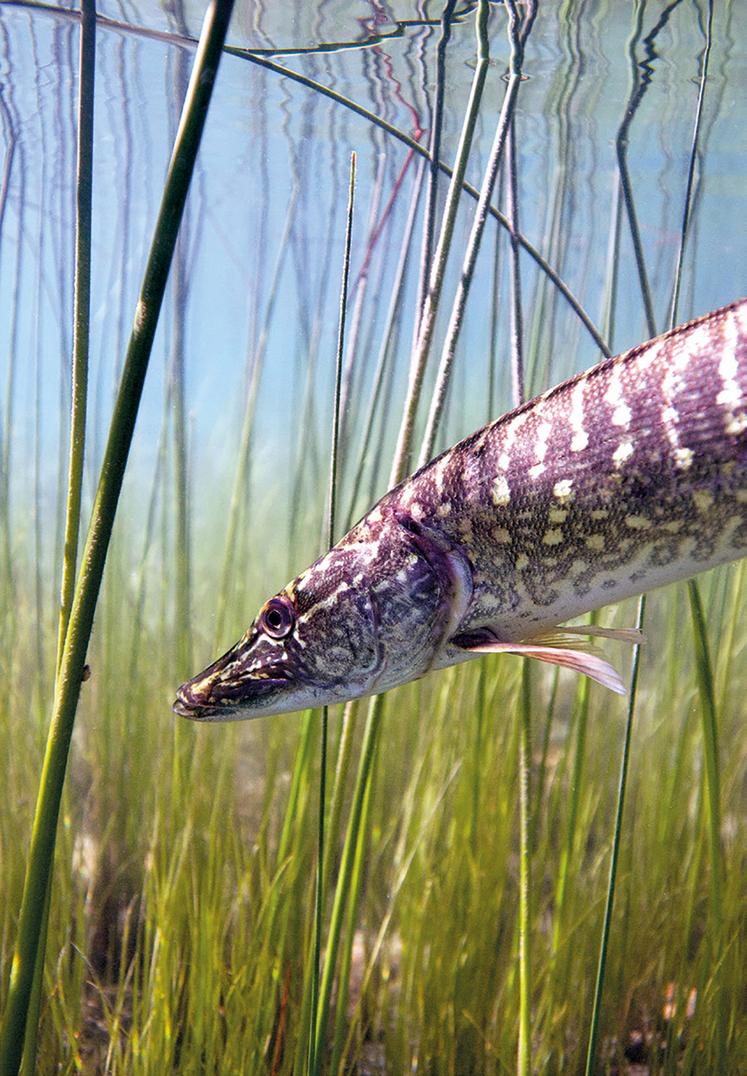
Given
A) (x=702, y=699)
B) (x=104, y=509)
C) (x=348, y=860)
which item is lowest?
(x=348, y=860)

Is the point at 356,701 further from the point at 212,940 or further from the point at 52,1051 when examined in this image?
the point at 52,1051

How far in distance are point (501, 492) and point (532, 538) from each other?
8 cm

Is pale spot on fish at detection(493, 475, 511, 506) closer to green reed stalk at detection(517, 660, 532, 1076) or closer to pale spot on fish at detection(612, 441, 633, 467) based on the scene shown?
pale spot on fish at detection(612, 441, 633, 467)

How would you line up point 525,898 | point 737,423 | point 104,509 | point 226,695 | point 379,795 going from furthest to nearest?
point 379,795, point 525,898, point 226,695, point 737,423, point 104,509

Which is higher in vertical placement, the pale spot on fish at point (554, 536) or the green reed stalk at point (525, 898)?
the pale spot on fish at point (554, 536)

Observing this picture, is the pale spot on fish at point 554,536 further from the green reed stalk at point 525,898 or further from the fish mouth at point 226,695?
the fish mouth at point 226,695

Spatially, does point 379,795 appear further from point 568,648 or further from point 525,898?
point 568,648

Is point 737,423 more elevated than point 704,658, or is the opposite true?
point 737,423

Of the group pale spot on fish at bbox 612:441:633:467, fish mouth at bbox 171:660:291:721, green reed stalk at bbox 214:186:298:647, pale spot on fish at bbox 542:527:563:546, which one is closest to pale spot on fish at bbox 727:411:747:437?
pale spot on fish at bbox 612:441:633:467

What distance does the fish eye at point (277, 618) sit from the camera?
131 cm

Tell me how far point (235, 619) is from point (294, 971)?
165 cm

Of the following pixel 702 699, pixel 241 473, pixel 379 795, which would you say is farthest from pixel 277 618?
pixel 379 795

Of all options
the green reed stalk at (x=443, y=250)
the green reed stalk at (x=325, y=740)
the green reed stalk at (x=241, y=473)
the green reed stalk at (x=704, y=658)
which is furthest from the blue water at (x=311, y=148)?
the green reed stalk at (x=325, y=740)

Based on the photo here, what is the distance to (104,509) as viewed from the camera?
2.86ft
